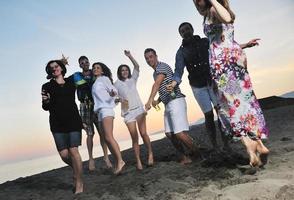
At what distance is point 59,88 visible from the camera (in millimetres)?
6066

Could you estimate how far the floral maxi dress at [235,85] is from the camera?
16.6ft

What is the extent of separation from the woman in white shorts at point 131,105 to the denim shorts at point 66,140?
1.23 metres

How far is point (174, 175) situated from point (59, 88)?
206cm

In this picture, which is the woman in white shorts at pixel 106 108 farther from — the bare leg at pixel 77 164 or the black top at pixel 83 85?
the bare leg at pixel 77 164

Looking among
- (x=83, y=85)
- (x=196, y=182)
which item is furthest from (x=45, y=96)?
(x=196, y=182)

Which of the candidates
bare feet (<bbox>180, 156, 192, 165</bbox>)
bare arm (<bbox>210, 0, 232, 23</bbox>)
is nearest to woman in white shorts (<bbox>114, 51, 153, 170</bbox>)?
bare feet (<bbox>180, 156, 192, 165</bbox>)

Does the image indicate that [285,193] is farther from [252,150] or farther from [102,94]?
[102,94]

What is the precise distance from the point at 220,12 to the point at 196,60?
1.74m

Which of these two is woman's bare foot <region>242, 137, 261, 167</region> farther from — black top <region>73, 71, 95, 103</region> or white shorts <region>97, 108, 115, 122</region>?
black top <region>73, 71, 95, 103</region>

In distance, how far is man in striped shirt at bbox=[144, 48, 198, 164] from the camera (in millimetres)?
6269

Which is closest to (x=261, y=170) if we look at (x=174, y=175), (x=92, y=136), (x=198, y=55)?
(x=174, y=175)

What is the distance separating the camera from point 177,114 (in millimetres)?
6281

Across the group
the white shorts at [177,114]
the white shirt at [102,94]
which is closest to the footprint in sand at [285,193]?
the white shorts at [177,114]

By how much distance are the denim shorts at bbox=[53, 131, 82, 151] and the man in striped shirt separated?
1.15 metres
